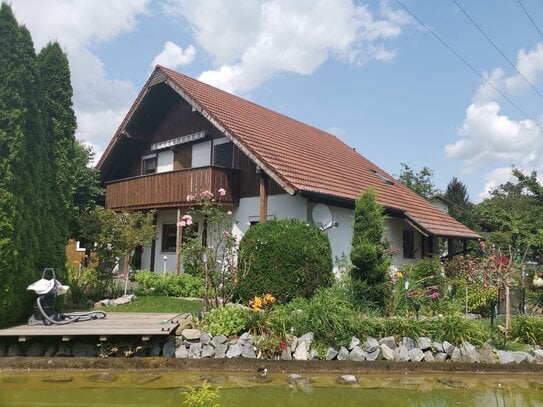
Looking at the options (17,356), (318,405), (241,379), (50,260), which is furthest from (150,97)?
(318,405)

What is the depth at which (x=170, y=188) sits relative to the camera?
50.9 ft

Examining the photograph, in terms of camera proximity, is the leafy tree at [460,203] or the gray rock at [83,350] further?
the leafy tree at [460,203]

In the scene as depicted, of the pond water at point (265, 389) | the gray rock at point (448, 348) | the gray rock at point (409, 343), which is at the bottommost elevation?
the pond water at point (265, 389)

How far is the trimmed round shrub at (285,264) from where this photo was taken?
405 inches

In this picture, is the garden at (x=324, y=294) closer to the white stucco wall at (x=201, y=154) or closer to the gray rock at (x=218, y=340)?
the gray rock at (x=218, y=340)

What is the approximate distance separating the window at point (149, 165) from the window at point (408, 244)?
34.5 feet

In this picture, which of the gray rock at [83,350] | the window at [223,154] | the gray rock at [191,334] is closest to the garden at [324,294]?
the gray rock at [191,334]

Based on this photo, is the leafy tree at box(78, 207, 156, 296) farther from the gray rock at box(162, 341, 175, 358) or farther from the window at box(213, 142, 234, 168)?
the gray rock at box(162, 341, 175, 358)

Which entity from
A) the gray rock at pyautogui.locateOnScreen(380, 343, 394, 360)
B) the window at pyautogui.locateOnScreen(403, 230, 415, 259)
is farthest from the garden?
the window at pyautogui.locateOnScreen(403, 230, 415, 259)

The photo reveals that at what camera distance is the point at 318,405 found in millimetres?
5887

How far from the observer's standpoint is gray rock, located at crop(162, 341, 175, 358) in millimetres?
7705

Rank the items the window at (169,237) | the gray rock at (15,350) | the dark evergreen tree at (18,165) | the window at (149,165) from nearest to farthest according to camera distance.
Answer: the gray rock at (15,350), the dark evergreen tree at (18,165), the window at (169,237), the window at (149,165)

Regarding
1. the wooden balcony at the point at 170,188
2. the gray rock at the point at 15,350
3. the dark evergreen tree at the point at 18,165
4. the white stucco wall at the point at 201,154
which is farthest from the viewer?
the white stucco wall at the point at 201,154

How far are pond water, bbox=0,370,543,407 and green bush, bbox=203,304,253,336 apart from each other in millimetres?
847
